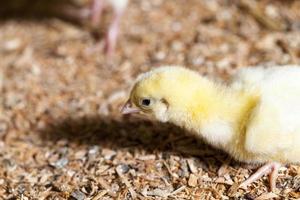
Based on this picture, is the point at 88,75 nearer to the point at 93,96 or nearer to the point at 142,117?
the point at 93,96

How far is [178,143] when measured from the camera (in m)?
2.23

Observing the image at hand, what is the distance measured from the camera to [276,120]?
1.81 meters

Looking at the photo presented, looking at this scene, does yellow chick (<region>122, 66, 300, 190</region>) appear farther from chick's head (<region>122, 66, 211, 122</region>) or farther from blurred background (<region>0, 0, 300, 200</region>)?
blurred background (<region>0, 0, 300, 200</region>)

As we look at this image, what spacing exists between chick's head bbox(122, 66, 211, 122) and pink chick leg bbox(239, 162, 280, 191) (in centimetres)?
34

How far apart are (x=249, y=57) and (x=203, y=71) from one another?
252mm

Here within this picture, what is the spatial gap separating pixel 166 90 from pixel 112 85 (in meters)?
0.94

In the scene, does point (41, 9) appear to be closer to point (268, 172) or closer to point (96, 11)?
point (96, 11)

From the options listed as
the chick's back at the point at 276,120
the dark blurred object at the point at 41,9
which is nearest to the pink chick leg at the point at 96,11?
the dark blurred object at the point at 41,9

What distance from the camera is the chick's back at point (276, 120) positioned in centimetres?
180

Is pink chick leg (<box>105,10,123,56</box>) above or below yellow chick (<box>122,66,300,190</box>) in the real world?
above

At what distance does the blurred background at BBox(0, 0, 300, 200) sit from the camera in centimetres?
206

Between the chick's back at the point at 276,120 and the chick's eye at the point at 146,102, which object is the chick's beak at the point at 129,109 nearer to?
the chick's eye at the point at 146,102

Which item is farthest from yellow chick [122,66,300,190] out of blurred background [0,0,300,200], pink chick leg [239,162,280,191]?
blurred background [0,0,300,200]

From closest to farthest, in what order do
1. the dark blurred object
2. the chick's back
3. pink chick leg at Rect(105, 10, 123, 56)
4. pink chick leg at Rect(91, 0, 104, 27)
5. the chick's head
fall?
the chick's back → the chick's head → pink chick leg at Rect(105, 10, 123, 56) → pink chick leg at Rect(91, 0, 104, 27) → the dark blurred object
